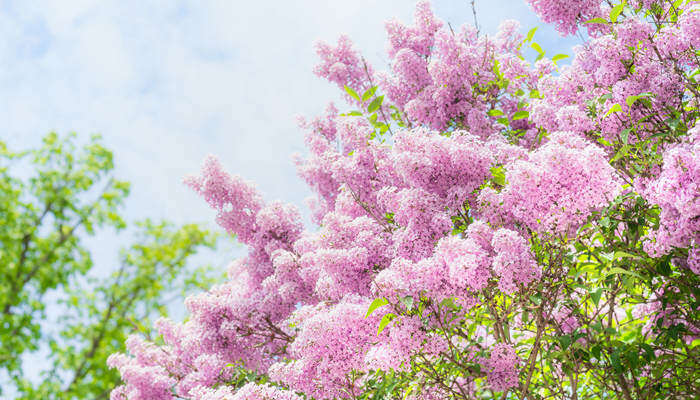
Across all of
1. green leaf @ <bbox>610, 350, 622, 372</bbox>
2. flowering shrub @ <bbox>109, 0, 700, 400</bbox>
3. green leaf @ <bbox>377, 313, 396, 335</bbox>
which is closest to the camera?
flowering shrub @ <bbox>109, 0, 700, 400</bbox>

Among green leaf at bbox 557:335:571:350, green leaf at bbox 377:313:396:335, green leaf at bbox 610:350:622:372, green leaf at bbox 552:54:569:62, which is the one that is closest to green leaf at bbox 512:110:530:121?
green leaf at bbox 552:54:569:62

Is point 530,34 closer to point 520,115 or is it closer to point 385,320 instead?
point 520,115

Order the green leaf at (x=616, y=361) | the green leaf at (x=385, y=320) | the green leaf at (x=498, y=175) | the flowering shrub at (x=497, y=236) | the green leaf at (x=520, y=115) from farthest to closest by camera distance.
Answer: the green leaf at (x=520, y=115), the green leaf at (x=498, y=175), the green leaf at (x=616, y=361), the green leaf at (x=385, y=320), the flowering shrub at (x=497, y=236)

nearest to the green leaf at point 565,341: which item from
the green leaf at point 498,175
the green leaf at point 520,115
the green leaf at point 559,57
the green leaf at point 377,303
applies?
the green leaf at point 498,175

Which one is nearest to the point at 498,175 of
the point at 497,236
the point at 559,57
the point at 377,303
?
the point at 497,236

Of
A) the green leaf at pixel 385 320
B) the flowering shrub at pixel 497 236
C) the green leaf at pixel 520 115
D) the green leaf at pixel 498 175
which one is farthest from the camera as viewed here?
the green leaf at pixel 520 115

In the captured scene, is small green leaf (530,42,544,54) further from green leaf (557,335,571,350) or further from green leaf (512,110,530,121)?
green leaf (557,335,571,350)

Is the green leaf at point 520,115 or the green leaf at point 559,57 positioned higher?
the green leaf at point 559,57

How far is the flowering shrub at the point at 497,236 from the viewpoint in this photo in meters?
3.14

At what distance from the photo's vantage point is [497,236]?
3148 mm

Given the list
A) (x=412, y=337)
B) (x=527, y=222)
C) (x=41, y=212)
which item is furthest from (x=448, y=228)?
(x=41, y=212)

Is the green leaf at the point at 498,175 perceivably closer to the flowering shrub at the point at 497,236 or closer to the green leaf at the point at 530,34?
the flowering shrub at the point at 497,236

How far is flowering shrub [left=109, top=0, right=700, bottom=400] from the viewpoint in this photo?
10.3ft

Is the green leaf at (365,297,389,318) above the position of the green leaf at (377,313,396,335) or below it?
above
